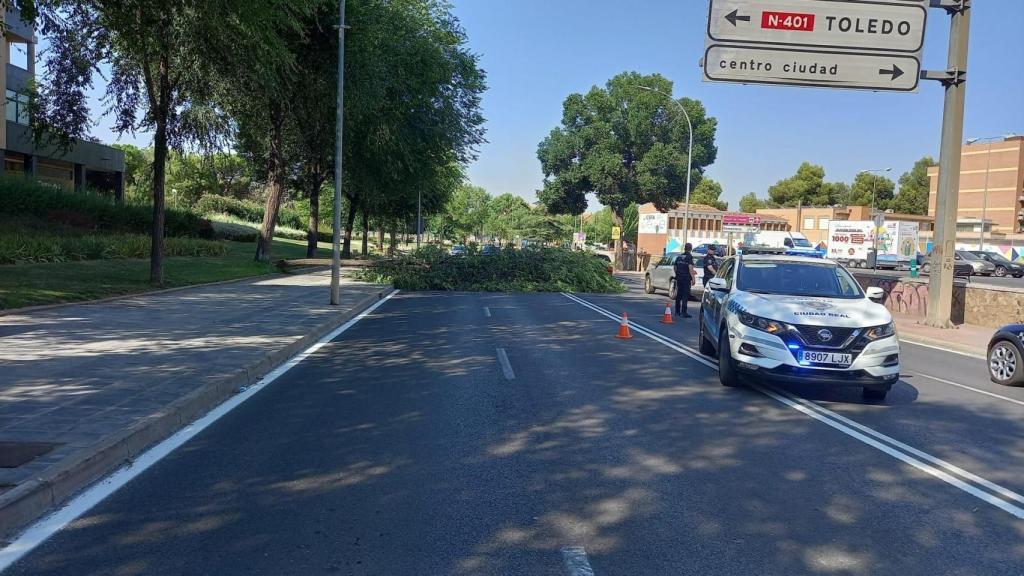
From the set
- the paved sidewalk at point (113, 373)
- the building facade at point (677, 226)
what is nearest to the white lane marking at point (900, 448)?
the paved sidewalk at point (113, 373)

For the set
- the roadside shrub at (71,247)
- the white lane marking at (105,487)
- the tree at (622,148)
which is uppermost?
the tree at (622,148)

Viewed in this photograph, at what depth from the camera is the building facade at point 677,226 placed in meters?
64.1

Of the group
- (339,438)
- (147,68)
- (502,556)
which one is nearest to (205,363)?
(339,438)

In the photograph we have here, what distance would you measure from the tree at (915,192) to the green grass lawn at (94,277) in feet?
298

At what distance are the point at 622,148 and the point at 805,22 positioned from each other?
137 feet

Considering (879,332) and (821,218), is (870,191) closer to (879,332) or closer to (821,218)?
(821,218)

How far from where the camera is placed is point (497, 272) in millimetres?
27766

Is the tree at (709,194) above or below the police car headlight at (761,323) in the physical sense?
above

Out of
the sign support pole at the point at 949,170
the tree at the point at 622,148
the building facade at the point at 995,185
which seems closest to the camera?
the sign support pole at the point at 949,170

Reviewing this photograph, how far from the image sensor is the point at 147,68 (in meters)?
17.2

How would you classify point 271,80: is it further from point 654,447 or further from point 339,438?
point 654,447

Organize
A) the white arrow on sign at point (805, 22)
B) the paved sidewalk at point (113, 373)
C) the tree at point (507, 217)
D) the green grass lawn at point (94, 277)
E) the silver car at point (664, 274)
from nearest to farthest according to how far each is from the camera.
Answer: the paved sidewalk at point (113, 373), the white arrow on sign at point (805, 22), the green grass lawn at point (94, 277), the silver car at point (664, 274), the tree at point (507, 217)

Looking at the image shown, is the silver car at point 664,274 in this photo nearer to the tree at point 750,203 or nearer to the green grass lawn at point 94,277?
the green grass lawn at point 94,277

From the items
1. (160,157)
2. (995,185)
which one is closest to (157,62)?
(160,157)
